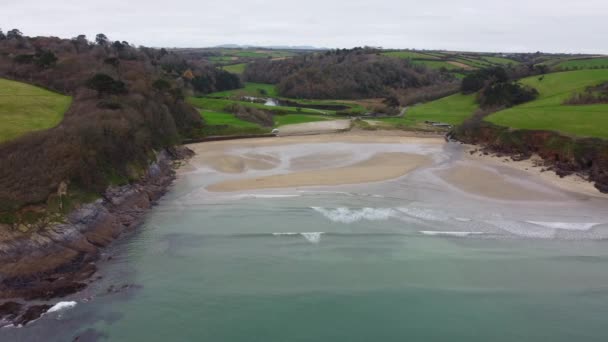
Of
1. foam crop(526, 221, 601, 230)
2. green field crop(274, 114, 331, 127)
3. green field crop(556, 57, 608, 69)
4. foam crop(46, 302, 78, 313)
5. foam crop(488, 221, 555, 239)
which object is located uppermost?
green field crop(556, 57, 608, 69)

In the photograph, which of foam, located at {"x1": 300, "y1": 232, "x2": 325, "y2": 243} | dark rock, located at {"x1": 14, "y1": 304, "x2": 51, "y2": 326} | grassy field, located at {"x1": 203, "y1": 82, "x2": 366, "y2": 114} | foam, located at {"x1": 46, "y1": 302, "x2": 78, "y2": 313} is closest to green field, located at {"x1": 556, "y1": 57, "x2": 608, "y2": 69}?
grassy field, located at {"x1": 203, "y1": 82, "x2": 366, "y2": 114}

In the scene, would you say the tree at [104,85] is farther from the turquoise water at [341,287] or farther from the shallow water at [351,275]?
the turquoise water at [341,287]

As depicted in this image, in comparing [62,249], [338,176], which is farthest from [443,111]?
[62,249]

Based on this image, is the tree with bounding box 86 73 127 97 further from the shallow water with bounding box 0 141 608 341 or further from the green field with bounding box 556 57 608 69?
the green field with bounding box 556 57 608 69

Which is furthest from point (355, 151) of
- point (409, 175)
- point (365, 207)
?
point (365, 207)

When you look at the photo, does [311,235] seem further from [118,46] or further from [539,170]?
[118,46]

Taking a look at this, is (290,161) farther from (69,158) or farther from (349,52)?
(349,52)
